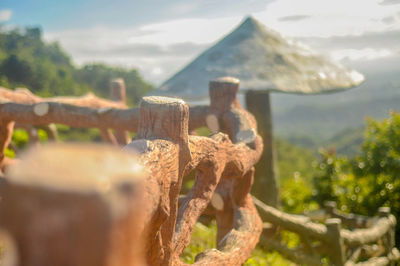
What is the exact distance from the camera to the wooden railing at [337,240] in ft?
16.7

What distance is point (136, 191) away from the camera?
949 mm

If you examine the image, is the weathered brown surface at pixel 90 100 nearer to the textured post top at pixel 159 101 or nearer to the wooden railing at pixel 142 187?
the wooden railing at pixel 142 187

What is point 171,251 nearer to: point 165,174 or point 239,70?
point 165,174

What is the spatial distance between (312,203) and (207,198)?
263 inches

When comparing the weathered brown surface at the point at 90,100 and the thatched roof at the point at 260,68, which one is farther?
the thatched roof at the point at 260,68

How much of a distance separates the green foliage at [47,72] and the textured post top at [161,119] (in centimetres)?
2490

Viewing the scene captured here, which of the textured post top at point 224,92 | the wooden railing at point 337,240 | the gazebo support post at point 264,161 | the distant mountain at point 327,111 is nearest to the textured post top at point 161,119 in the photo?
the textured post top at point 224,92

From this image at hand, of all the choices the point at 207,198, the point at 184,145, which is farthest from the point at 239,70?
the point at 184,145

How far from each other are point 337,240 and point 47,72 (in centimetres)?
2676

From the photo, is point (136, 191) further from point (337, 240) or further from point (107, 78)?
point (107, 78)

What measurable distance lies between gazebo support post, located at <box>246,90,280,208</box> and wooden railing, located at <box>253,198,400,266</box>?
52.3 inches

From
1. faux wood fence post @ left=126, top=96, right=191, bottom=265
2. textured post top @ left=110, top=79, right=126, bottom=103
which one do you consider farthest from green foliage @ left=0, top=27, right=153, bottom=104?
faux wood fence post @ left=126, top=96, right=191, bottom=265

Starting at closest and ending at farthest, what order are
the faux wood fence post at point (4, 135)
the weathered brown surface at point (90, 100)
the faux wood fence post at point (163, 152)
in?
1. the faux wood fence post at point (163, 152)
2. the faux wood fence post at point (4, 135)
3. the weathered brown surface at point (90, 100)

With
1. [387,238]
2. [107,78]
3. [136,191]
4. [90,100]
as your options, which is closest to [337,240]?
[387,238]
